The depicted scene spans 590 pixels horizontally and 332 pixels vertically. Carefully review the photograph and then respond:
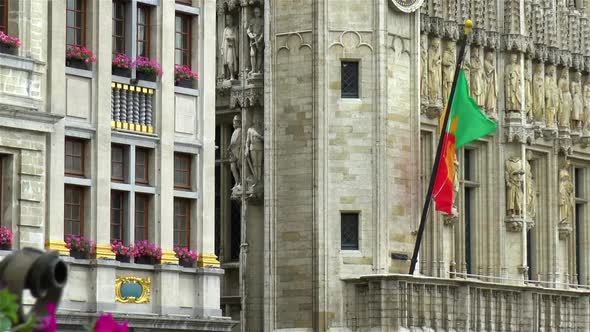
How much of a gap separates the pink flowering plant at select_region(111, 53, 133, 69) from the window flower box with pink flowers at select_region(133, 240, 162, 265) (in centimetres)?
341

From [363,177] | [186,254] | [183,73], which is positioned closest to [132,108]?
[183,73]

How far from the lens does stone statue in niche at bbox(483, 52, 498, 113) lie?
164 ft

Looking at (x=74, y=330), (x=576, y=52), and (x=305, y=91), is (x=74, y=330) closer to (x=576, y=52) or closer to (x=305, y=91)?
(x=305, y=91)

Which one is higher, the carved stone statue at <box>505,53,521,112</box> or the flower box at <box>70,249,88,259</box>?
the carved stone statue at <box>505,53,521,112</box>

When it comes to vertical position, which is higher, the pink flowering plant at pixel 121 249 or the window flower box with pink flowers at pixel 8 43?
the window flower box with pink flowers at pixel 8 43

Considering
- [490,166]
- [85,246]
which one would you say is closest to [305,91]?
[490,166]

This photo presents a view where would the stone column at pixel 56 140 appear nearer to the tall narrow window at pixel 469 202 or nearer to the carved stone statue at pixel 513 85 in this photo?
the tall narrow window at pixel 469 202

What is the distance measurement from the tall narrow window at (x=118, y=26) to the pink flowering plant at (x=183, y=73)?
1.42 metres

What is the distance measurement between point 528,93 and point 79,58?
1876cm

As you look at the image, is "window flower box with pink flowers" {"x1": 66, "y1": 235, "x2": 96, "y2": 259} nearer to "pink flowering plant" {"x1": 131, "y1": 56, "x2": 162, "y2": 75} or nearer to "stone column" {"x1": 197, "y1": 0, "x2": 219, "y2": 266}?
"stone column" {"x1": 197, "y1": 0, "x2": 219, "y2": 266}

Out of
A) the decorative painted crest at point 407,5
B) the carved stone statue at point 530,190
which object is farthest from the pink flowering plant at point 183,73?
the carved stone statue at point 530,190

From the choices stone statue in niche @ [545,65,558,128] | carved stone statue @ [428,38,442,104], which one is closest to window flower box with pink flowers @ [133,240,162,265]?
carved stone statue @ [428,38,442,104]

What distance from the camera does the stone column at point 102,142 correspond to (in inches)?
1416

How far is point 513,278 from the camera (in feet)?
165
